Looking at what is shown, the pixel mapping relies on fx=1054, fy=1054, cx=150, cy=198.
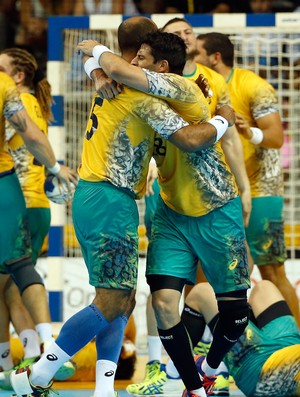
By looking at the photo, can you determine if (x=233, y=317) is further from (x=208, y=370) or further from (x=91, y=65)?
Answer: (x=91, y=65)

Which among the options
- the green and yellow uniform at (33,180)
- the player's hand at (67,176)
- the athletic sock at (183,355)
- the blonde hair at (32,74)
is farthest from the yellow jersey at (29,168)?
the athletic sock at (183,355)

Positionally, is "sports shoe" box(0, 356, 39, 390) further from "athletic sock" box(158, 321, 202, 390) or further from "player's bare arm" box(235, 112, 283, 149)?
"player's bare arm" box(235, 112, 283, 149)

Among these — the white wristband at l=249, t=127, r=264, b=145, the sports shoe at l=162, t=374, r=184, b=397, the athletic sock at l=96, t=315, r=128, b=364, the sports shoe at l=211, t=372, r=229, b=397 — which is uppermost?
the white wristband at l=249, t=127, r=264, b=145

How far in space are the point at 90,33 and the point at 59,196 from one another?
10.3ft

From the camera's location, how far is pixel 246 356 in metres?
5.88

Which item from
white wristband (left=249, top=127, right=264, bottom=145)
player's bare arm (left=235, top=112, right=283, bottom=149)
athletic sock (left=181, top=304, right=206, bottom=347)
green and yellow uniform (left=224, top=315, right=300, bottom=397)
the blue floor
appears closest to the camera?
green and yellow uniform (left=224, top=315, right=300, bottom=397)

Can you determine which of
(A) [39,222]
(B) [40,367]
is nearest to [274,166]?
(A) [39,222]

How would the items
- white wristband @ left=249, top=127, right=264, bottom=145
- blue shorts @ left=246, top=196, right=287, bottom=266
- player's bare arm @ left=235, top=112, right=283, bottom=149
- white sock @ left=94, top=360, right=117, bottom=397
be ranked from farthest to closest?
blue shorts @ left=246, top=196, right=287, bottom=266
player's bare arm @ left=235, top=112, right=283, bottom=149
white wristband @ left=249, top=127, right=264, bottom=145
white sock @ left=94, top=360, right=117, bottom=397

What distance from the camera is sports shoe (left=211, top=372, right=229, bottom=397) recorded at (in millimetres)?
6393

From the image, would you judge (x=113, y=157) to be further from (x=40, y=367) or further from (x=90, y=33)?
(x=90, y=33)

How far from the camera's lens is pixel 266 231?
7688mm

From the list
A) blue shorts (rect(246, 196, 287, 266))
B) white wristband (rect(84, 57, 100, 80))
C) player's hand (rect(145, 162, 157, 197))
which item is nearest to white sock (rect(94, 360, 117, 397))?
white wristband (rect(84, 57, 100, 80))

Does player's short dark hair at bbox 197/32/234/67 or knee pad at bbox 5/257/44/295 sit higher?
player's short dark hair at bbox 197/32/234/67

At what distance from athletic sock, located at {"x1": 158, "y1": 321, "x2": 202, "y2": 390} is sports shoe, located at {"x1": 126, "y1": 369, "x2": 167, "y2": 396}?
36.1 inches
